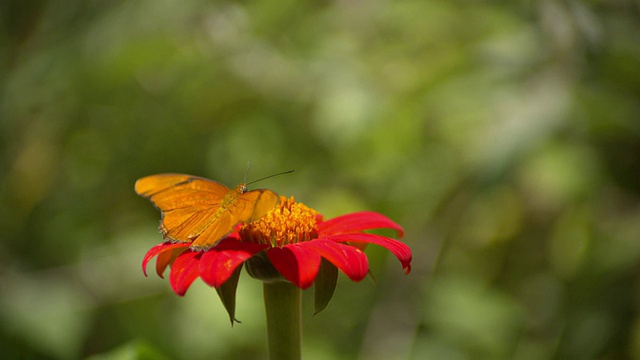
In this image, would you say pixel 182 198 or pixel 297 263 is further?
pixel 182 198

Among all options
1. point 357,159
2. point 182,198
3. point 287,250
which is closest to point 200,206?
point 182,198

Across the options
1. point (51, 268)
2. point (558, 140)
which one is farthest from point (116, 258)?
point (558, 140)

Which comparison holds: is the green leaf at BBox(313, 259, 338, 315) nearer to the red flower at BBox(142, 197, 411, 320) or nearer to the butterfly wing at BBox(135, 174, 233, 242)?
the red flower at BBox(142, 197, 411, 320)

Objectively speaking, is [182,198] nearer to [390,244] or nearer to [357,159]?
[390,244]

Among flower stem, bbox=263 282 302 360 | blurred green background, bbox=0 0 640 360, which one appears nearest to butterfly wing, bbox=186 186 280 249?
flower stem, bbox=263 282 302 360

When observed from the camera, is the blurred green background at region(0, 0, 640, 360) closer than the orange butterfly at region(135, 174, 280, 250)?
No

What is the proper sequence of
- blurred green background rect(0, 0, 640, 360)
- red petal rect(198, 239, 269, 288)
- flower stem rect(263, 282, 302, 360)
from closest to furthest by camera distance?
red petal rect(198, 239, 269, 288) < flower stem rect(263, 282, 302, 360) < blurred green background rect(0, 0, 640, 360)
